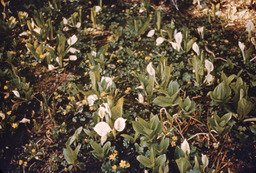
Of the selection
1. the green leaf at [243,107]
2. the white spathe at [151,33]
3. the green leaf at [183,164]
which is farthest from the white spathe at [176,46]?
the green leaf at [183,164]

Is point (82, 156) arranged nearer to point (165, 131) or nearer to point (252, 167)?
point (165, 131)

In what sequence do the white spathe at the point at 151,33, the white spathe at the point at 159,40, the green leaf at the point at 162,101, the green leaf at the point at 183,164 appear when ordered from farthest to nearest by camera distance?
1. the white spathe at the point at 151,33
2. the white spathe at the point at 159,40
3. the green leaf at the point at 162,101
4. the green leaf at the point at 183,164

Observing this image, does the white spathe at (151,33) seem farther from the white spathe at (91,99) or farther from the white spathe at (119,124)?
the white spathe at (119,124)

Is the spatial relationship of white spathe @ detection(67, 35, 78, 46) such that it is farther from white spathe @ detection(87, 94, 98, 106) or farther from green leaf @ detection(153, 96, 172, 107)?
green leaf @ detection(153, 96, 172, 107)

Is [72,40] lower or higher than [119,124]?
higher

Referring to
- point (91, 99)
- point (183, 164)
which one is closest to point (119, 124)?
point (91, 99)

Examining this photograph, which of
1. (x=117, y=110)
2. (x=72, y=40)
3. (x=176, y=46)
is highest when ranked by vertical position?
(x=72, y=40)

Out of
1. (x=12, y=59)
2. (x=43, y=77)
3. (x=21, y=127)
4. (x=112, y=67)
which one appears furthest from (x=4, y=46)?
(x=112, y=67)

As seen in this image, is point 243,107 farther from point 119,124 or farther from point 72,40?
point 72,40

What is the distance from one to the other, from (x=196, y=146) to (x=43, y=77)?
6.11 feet

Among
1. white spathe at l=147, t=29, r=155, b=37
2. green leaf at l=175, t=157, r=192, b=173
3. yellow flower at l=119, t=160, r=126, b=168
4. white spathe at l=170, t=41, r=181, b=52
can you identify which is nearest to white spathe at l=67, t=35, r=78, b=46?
white spathe at l=147, t=29, r=155, b=37

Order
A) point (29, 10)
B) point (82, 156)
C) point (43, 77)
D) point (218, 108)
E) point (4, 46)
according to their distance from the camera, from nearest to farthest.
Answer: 1. point (82, 156)
2. point (218, 108)
3. point (43, 77)
4. point (4, 46)
5. point (29, 10)

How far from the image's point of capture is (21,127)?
202 centimetres

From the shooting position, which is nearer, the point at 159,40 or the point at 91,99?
the point at 91,99
